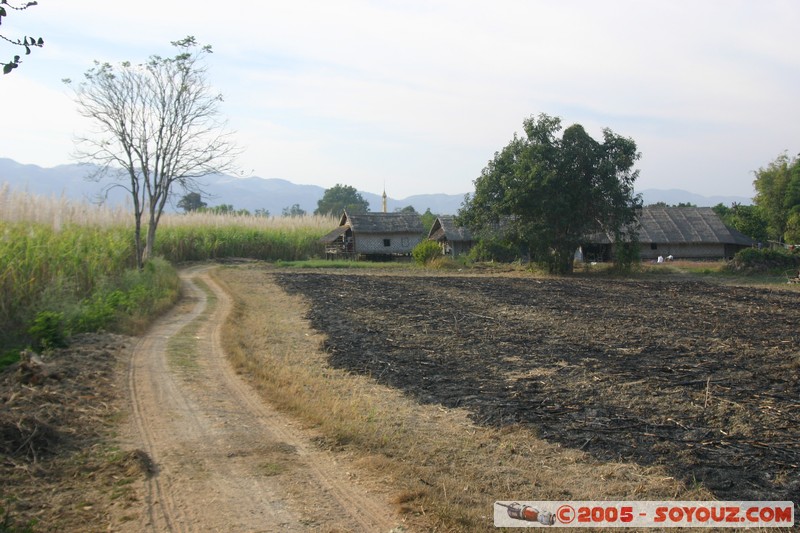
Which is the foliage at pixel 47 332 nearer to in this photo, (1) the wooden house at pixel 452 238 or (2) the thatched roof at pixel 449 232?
(2) the thatched roof at pixel 449 232

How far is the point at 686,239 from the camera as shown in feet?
142

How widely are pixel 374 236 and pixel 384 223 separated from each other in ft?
3.85

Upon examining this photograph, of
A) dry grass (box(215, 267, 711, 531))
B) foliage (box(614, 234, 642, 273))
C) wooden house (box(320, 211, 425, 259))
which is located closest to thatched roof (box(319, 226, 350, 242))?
wooden house (box(320, 211, 425, 259))

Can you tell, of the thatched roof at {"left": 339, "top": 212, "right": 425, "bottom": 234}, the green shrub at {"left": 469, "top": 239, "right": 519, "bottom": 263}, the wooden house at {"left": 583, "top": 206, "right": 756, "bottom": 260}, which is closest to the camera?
the green shrub at {"left": 469, "top": 239, "right": 519, "bottom": 263}

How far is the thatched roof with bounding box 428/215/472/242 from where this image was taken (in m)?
48.0

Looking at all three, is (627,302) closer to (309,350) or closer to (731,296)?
(731,296)

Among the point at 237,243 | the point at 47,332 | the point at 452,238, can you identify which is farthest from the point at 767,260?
the point at 47,332

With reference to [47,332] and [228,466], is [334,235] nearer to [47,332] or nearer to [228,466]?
[47,332]

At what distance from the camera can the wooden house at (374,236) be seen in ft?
160

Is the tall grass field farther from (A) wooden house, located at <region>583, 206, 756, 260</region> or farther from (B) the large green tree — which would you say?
(A) wooden house, located at <region>583, 206, 756, 260</region>

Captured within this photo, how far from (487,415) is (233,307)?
11559 mm

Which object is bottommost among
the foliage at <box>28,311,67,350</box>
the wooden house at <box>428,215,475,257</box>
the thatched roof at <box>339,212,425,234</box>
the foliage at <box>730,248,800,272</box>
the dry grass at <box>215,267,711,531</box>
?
the dry grass at <box>215,267,711,531</box>

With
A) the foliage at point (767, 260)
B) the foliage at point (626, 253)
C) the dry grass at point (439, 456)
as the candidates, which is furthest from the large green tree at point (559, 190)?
the dry grass at point (439, 456)

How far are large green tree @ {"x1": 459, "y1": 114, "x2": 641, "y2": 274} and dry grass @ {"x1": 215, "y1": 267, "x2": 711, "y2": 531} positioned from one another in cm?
2229
